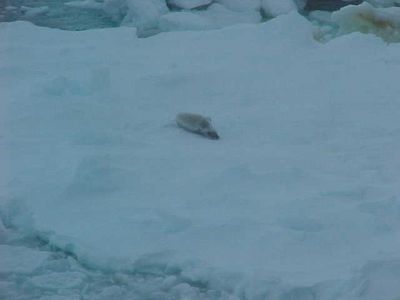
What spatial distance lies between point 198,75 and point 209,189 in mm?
1766

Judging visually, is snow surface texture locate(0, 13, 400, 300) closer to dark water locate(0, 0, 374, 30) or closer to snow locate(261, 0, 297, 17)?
dark water locate(0, 0, 374, 30)

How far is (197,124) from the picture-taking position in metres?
5.09

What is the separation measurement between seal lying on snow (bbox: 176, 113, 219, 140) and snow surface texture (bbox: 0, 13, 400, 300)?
A: 0.05m

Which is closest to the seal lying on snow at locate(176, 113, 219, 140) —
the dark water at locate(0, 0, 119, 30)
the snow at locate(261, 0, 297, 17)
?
the dark water at locate(0, 0, 119, 30)

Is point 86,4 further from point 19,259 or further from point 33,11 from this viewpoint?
point 19,259

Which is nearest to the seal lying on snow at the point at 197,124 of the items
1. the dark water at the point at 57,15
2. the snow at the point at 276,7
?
the dark water at the point at 57,15

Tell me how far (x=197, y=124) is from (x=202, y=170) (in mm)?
597

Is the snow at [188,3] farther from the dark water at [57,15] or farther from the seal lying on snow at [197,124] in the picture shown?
the seal lying on snow at [197,124]

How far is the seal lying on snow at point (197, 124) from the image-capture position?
5.05 meters

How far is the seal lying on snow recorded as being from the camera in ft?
16.6

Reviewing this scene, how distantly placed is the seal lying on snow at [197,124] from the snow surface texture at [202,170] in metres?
0.05

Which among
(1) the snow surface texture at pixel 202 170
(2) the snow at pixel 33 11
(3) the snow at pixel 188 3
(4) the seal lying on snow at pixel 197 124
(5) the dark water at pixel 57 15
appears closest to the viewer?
(1) the snow surface texture at pixel 202 170

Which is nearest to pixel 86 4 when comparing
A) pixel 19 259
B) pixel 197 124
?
pixel 197 124

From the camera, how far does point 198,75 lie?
599 centimetres
